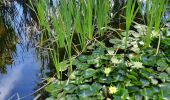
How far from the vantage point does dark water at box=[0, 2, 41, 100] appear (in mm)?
2031

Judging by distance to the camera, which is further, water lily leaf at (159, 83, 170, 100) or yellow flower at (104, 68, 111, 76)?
yellow flower at (104, 68, 111, 76)

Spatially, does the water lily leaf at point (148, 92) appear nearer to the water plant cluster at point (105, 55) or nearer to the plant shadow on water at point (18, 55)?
the water plant cluster at point (105, 55)

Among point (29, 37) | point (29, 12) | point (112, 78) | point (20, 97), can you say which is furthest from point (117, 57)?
point (29, 12)

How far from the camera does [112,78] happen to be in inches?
74.0

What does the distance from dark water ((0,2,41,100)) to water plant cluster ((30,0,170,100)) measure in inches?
5.3

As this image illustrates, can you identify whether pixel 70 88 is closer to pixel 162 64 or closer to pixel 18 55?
pixel 162 64

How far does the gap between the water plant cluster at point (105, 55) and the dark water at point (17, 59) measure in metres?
0.14

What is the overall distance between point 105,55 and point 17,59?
63 centimetres

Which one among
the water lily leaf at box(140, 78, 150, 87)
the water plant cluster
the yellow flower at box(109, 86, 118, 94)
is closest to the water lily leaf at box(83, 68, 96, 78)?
the water plant cluster

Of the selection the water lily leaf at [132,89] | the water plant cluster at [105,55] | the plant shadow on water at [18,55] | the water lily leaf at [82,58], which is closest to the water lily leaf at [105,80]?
the water plant cluster at [105,55]

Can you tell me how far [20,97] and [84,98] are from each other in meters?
0.42

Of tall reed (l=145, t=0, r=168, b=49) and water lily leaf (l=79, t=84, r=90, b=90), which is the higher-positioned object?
tall reed (l=145, t=0, r=168, b=49)

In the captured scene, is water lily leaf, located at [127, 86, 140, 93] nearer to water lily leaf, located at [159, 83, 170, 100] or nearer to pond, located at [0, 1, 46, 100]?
water lily leaf, located at [159, 83, 170, 100]

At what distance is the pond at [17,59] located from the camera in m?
2.03
